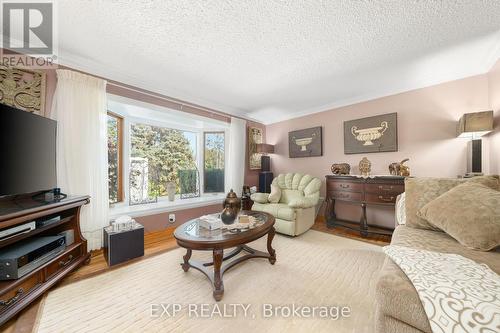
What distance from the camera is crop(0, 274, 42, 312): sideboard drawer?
118cm

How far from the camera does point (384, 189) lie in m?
2.64

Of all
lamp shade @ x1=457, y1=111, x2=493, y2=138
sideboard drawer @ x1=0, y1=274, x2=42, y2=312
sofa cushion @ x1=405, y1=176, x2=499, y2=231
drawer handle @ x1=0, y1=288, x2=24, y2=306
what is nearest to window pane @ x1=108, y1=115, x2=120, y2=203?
sideboard drawer @ x1=0, y1=274, x2=42, y2=312

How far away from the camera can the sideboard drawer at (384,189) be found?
2.54 meters

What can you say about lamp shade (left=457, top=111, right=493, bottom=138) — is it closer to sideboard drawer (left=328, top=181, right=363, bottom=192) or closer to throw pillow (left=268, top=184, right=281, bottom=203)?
sideboard drawer (left=328, top=181, right=363, bottom=192)

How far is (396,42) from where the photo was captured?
1.87m

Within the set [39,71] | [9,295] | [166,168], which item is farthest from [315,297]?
Result: [39,71]

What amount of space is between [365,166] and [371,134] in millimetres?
604

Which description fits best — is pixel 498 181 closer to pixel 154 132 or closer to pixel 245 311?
pixel 245 311

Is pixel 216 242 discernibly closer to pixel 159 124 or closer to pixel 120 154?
pixel 120 154

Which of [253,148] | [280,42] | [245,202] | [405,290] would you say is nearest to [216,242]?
[405,290]

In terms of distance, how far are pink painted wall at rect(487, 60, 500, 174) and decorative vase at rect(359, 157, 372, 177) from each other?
4.10 ft

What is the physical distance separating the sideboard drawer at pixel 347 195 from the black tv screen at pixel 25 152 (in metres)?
3.70

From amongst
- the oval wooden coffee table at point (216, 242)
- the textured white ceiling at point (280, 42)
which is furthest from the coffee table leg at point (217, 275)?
the textured white ceiling at point (280, 42)

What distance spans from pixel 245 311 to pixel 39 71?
315 centimetres
